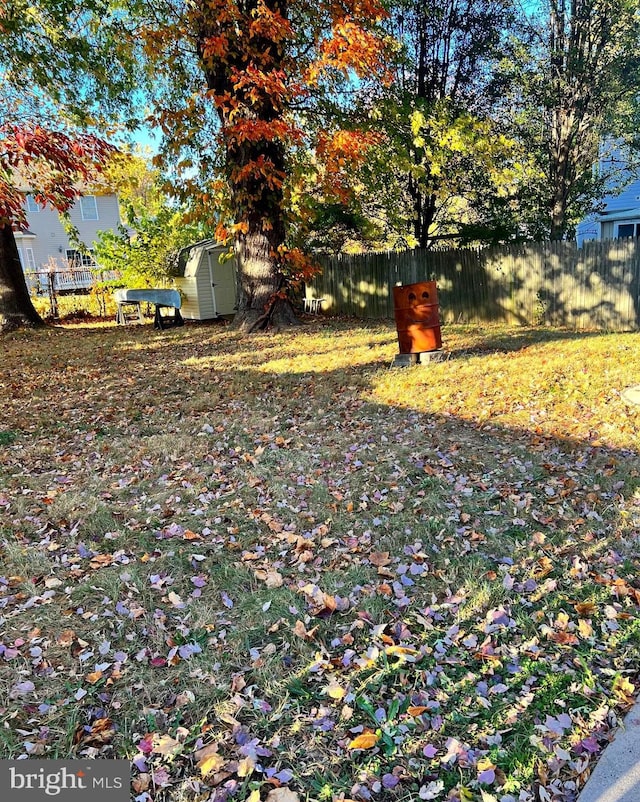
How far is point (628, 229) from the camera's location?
15609mm

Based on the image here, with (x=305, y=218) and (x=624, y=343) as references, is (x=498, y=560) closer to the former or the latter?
(x=624, y=343)

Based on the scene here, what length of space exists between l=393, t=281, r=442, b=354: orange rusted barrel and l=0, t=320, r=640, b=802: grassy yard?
1.29m

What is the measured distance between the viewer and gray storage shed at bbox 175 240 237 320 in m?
14.2

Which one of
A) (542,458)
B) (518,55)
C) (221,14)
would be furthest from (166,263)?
(542,458)

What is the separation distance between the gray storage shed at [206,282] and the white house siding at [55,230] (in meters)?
15.4

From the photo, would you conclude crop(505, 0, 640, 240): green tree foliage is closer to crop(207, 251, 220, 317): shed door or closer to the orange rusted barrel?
the orange rusted barrel

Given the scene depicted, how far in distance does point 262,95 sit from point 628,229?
11507mm

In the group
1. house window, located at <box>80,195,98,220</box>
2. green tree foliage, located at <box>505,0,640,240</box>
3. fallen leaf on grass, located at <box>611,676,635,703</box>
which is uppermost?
house window, located at <box>80,195,98,220</box>

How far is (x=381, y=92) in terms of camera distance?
11.9 meters

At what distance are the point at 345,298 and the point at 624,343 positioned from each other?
24.8 ft

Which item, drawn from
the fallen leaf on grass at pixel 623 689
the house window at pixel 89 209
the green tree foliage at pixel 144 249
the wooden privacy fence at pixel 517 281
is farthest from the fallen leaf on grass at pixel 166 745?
the house window at pixel 89 209

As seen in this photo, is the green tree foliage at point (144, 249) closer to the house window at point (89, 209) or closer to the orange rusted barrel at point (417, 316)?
the orange rusted barrel at point (417, 316)

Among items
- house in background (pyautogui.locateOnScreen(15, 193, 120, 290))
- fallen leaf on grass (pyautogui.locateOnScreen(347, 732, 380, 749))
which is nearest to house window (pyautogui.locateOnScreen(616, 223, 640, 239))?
fallen leaf on grass (pyautogui.locateOnScreen(347, 732, 380, 749))

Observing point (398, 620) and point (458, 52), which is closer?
point (398, 620)
